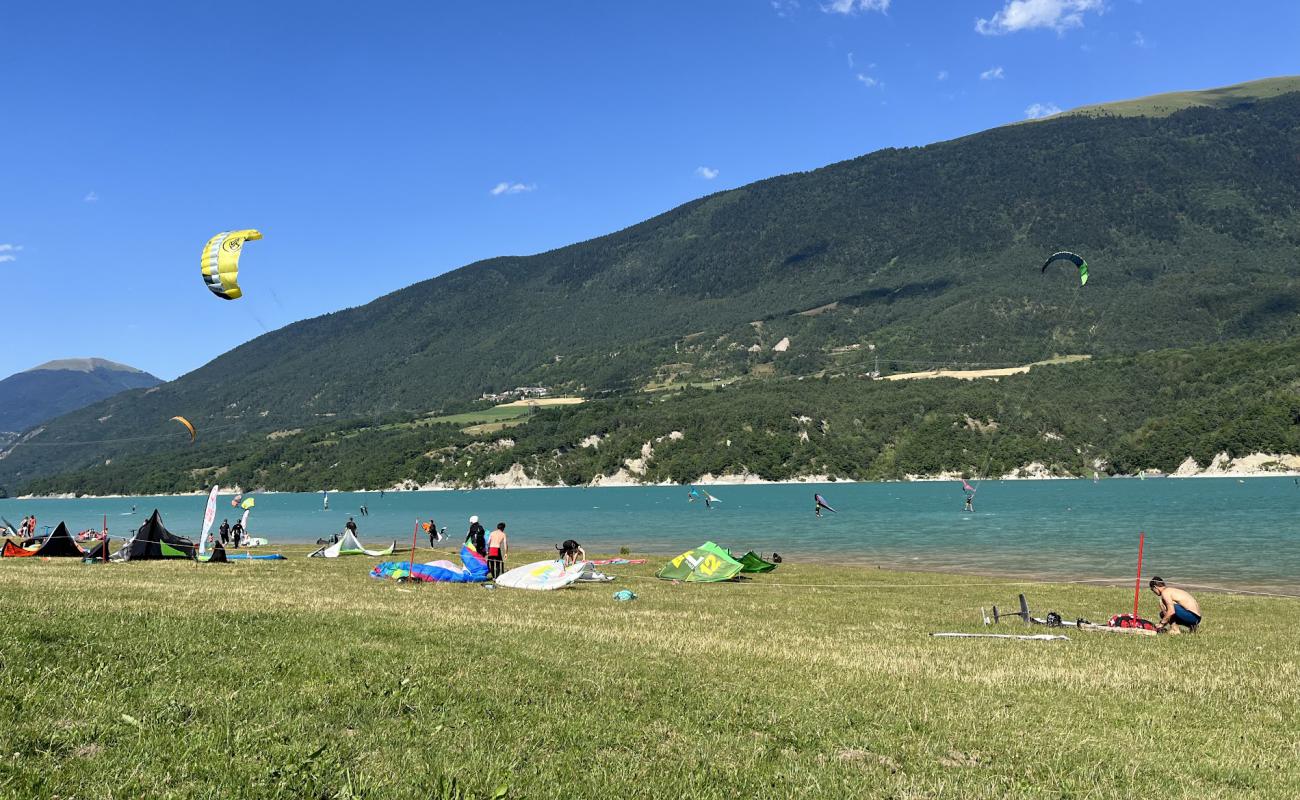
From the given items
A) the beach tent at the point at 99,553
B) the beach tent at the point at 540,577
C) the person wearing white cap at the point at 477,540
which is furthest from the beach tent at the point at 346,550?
the beach tent at the point at 540,577

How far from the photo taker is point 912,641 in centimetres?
1722

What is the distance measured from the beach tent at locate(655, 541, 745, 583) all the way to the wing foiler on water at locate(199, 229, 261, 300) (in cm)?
1839

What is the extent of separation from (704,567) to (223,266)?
65.7 ft

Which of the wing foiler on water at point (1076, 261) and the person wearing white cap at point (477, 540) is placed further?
the wing foiler on water at point (1076, 261)

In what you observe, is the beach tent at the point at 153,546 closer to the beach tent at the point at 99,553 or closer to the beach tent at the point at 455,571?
the beach tent at the point at 99,553

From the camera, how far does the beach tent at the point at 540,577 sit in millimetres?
26844

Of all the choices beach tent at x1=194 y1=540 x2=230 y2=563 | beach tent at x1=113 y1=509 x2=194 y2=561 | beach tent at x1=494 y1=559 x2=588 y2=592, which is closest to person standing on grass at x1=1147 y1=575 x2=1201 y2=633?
beach tent at x1=494 y1=559 x2=588 y2=592

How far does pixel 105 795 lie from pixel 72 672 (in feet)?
12.0

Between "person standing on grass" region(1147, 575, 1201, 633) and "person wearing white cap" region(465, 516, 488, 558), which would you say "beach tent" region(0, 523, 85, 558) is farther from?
"person standing on grass" region(1147, 575, 1201, 633)

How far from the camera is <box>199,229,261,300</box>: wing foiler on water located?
1171 inches

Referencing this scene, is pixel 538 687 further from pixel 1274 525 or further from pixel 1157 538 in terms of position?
pixel 1274 525

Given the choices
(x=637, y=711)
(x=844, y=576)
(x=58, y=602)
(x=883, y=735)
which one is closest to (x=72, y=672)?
(x=637, y=711)

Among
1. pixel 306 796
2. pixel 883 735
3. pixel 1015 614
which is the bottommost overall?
pixel 1015 614

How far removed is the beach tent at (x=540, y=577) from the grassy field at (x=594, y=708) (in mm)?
8576
